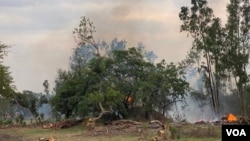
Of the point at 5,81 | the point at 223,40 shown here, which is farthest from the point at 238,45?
the point at 5,81

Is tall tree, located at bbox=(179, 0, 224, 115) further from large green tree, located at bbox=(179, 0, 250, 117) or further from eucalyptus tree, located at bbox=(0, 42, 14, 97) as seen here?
eucalyptus tree, located at bbox=(0, 42, 14, 97)

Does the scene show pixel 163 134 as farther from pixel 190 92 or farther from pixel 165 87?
pixel 190 92

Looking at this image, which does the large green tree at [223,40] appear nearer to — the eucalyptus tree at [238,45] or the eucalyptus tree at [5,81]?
the eucalyptus tree at [238,45]

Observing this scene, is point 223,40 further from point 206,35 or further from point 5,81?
point 5,81

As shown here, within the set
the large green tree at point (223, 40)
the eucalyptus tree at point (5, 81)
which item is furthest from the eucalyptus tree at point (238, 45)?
the eucalyptus tree at point (5, 81)

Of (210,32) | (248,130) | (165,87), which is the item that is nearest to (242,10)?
(210,32)

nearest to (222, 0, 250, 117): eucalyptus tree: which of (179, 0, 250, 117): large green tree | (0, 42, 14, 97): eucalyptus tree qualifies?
(179, 0, 250, 117): large green tree

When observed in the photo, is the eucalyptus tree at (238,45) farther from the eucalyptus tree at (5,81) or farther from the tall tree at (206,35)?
the eucalyptus tree at (5,81)

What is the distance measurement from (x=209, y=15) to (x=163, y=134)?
2316 cm

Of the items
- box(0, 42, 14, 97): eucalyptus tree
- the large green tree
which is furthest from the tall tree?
box(0, 42, 14, 97): eucalyptus tree

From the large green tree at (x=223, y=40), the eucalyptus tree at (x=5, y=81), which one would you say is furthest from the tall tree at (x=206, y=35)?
Result: the eucalyptus tree at (x=5, y=81)

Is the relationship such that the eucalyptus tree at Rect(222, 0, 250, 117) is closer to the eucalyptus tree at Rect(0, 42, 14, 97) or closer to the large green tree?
the large green tree

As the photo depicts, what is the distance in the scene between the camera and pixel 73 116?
43.1 meters

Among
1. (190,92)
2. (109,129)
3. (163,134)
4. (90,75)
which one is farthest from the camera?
(190,92)
